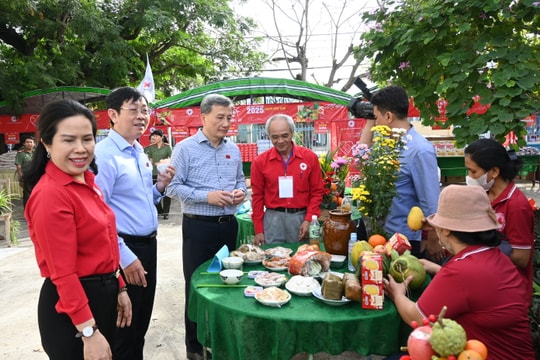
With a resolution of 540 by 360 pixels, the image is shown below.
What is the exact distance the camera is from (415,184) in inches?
92.5

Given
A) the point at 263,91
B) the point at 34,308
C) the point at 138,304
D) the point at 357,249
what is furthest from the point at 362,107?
the point at 263,91

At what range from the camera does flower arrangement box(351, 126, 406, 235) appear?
208cm

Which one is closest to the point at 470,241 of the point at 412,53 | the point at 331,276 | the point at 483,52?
the point at 331,276

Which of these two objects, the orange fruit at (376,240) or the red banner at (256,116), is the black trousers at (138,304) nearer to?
the orange fruit at (376,240)

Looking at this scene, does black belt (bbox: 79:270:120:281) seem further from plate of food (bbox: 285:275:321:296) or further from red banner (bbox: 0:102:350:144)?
red banner (bbox: 0:102:350:144)

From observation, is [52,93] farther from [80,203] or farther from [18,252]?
[80,203]

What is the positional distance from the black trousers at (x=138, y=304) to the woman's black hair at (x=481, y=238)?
65.3 inches

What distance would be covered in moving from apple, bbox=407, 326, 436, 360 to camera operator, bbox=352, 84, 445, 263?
118cm

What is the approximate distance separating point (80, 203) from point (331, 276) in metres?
1.12

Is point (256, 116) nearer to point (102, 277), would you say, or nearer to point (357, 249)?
point (357, 249)

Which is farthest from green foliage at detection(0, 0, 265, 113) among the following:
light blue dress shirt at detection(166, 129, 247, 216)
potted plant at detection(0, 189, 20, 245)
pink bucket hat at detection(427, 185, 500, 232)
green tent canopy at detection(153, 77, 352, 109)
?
pink bucket hat at detection(427, 185, 500, 232)

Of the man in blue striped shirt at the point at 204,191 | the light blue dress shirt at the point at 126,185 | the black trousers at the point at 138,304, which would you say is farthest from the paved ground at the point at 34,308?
the light blue dress shirt at the point at 126,185

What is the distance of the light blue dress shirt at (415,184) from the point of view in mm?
2318

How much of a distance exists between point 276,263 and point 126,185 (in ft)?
3.13
